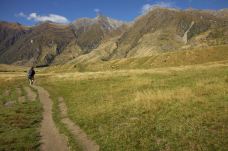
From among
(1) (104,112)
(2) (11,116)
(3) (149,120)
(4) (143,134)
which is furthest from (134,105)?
(2) (11,116)

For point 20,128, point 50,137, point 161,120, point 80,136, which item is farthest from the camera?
point 20,128

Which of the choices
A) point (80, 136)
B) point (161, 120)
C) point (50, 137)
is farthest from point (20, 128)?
point (161, 120)

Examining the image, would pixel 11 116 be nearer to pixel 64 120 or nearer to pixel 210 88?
pixel 64 120

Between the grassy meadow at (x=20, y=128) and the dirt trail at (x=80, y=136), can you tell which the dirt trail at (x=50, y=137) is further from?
the dirt trail at (x=80, y=136)

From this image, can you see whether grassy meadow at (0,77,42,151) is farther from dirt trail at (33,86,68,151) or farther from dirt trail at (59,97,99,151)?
dirt trail at (59,97,99,151)

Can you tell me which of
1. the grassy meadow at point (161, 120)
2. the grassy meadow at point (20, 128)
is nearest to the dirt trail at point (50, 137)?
the grassy meadow at point (20, 128)

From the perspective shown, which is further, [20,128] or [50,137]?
[20,128]

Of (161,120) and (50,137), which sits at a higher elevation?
(161,120)

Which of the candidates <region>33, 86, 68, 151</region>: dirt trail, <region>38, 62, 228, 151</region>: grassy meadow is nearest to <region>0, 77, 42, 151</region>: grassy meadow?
<region>33, 86, 68, 151</region>: dirt trail

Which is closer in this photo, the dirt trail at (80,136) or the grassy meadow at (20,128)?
the dirt trail at (80,136)

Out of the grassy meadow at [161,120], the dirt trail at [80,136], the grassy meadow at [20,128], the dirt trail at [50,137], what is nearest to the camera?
the grassy meadow at [161,120]

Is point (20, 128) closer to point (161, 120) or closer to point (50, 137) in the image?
point (50, 137)

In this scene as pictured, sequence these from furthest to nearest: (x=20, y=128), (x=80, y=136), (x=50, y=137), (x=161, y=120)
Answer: (x=20, y=128) < (x=161, y=120) < (x=50, y=137) < (x=80, y=136)

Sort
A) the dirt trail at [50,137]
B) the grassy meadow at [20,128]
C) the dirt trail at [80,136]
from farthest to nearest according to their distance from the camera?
the grassy meadow at [20,128] < the dirt trail at [50,137] < the dirt trail at [80,136]
